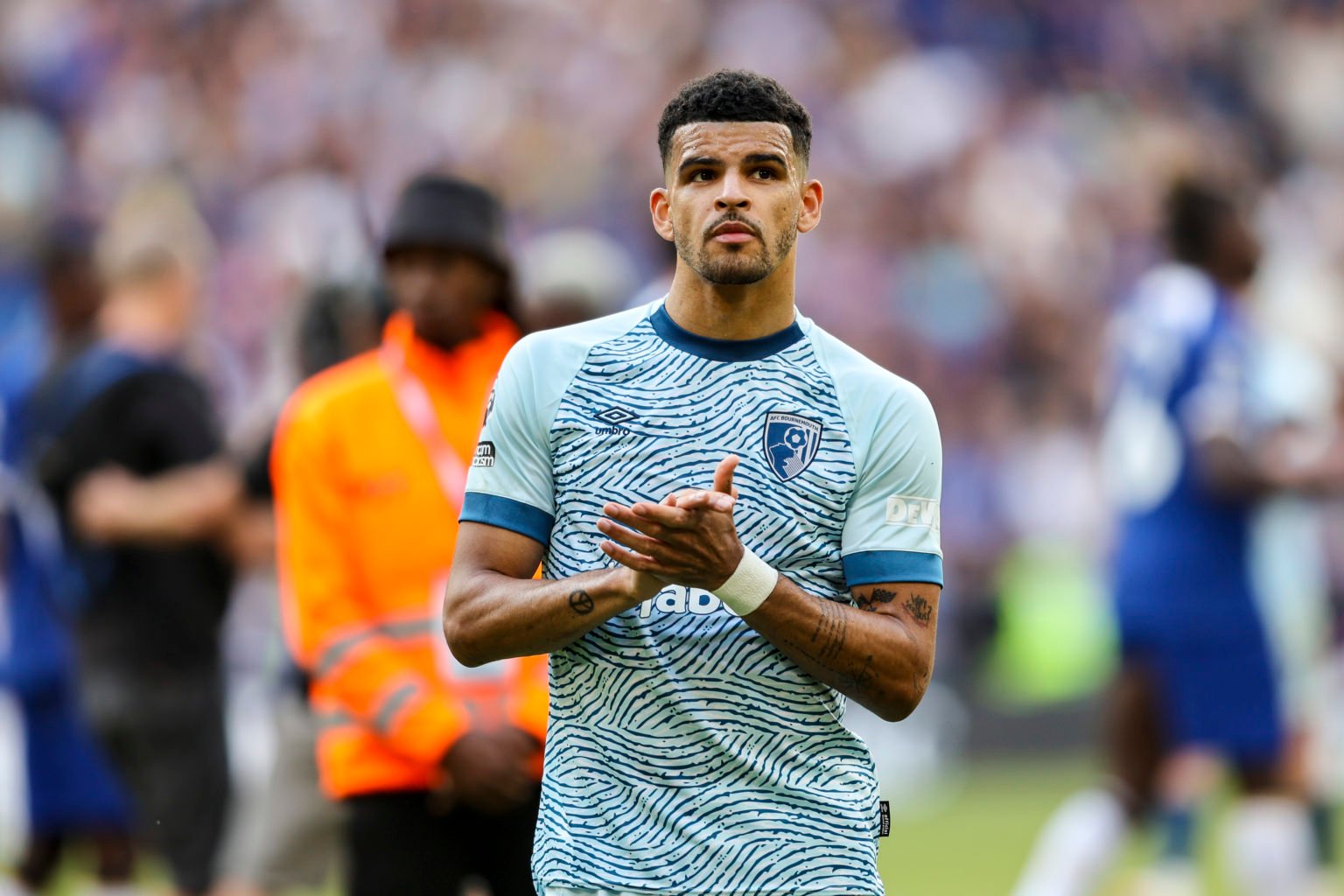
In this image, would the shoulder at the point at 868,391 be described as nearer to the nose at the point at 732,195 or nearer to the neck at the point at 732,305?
the neck at the point at 732,305

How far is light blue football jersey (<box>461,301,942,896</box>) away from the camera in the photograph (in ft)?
11.3

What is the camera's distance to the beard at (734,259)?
351 cm

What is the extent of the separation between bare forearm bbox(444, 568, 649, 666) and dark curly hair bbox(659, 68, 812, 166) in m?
0.78

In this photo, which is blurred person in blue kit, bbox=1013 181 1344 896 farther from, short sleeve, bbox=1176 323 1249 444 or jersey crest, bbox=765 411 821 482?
jersey crest, bbox=765 411 821 482

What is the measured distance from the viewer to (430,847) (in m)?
4.99

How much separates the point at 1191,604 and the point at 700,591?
487cm

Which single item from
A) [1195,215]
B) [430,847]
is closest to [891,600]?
[430,847]

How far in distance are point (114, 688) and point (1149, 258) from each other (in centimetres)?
1323

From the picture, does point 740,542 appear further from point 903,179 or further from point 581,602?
point 903,179

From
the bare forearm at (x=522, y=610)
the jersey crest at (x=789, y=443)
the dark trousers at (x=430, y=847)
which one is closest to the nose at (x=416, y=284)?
the dark trousers at (x=430, y=847)

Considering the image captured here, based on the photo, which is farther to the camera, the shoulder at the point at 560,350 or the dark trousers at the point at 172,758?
the dark trousers at the point at 172,758

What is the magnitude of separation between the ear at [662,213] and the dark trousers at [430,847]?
5.90 feet

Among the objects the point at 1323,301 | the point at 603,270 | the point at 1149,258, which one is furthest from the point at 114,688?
the point at 1149,258

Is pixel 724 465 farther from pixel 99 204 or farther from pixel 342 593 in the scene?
pixel 99 204
